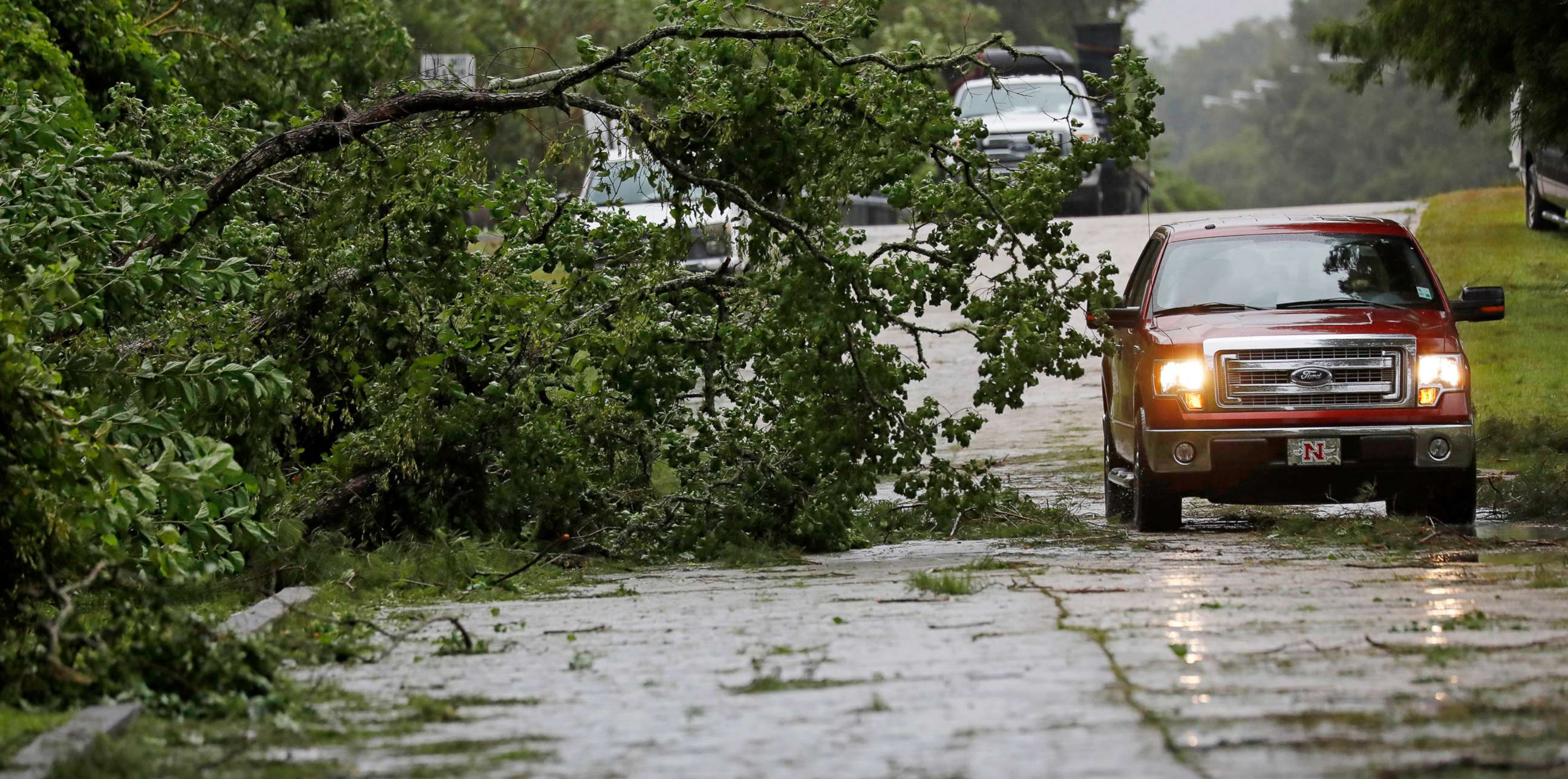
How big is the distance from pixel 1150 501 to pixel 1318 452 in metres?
1.04

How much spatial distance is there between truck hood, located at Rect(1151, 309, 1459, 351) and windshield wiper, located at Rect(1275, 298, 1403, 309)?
0.21ft

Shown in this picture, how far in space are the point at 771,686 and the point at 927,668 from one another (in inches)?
22.2

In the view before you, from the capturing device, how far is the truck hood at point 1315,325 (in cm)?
1137

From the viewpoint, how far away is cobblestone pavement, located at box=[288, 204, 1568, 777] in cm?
526

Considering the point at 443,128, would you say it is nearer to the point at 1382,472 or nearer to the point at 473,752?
the point at 1382,472

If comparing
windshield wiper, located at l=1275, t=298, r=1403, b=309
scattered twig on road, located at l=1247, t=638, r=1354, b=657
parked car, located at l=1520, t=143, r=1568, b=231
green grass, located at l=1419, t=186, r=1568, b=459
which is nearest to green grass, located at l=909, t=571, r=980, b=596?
scattered twig on road, located at l=1247, t=638, r=1354, b=657

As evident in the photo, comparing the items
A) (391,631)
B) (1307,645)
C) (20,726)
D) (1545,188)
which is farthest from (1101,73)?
(20,726)

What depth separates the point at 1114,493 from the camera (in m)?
13.1

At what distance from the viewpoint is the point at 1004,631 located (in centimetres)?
727

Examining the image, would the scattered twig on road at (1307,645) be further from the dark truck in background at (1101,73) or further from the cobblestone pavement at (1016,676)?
the dark truck in background at (1101,73)

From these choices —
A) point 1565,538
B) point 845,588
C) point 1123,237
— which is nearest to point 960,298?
point 845,588

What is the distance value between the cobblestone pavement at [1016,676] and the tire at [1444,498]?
1.65m

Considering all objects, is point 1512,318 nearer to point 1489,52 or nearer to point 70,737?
point 1489,52

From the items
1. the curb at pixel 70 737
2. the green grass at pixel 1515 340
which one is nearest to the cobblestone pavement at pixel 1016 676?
the curb at pixel 70 737
